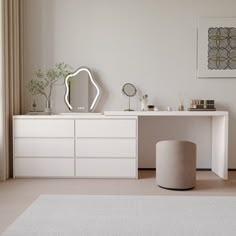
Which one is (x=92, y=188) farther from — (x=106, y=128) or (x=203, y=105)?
(x=203, y=105)

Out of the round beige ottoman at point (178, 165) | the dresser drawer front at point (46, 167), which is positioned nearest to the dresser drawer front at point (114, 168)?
the dresser drawer front at point (46, 167)

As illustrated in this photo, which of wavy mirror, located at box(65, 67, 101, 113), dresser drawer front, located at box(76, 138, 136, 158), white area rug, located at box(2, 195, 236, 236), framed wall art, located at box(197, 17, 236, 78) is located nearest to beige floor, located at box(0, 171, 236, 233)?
white area rug, located at box(2, 195, 236, 236)

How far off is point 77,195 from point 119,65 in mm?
1952

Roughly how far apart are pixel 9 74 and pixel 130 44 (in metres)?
1.62

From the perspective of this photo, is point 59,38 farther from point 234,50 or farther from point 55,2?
point 234,50

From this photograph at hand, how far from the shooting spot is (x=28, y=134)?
396 centimetres

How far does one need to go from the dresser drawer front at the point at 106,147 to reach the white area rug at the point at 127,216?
2.80 ft

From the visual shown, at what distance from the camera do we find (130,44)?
4.41 meters

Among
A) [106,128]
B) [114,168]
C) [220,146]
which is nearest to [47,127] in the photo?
[106,128]

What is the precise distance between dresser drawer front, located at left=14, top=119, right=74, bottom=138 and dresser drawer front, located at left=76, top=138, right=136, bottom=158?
19cm

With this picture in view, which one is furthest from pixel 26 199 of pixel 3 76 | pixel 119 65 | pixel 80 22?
pixel 80 22

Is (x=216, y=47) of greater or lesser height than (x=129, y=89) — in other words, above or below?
above

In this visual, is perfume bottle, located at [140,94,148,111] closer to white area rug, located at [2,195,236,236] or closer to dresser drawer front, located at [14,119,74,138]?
dresser drawer front, located at [14,119,74,138]

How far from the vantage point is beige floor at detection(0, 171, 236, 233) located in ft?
Answer: 10.3
